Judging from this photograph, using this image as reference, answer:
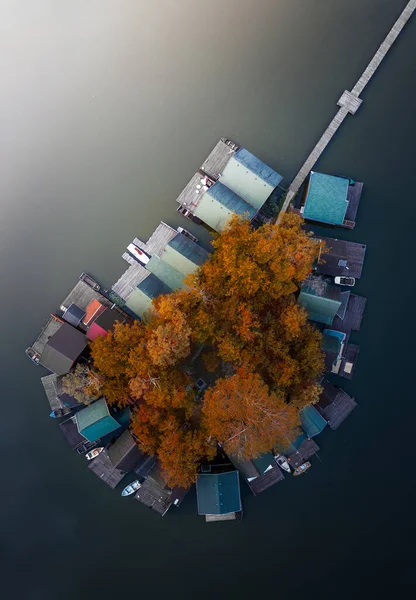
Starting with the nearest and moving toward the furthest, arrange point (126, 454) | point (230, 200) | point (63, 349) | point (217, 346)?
point (217, 346) → point (126, 454) → point (63, 349) → point (230, 200)

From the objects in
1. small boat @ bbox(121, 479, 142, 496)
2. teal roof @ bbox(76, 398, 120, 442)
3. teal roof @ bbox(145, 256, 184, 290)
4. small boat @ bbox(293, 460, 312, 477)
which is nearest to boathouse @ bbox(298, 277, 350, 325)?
teal roof @ bbox(145, 256, 184, 290)

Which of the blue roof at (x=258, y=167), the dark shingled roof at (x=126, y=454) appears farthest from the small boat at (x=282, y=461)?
the blue roof at (x=258, y=167)

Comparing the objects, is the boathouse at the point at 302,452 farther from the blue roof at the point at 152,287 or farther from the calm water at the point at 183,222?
the blue roof at the point at 152,287

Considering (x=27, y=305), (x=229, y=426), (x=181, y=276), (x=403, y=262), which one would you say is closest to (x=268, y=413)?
(x=229, y=426)

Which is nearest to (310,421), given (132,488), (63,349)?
(132,488)

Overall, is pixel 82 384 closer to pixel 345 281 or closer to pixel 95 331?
pixel 95 331

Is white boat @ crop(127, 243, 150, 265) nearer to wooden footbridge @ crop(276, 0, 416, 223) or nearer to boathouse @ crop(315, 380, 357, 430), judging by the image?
wooden footbridge @ crop(276, 0, 416, 223)
